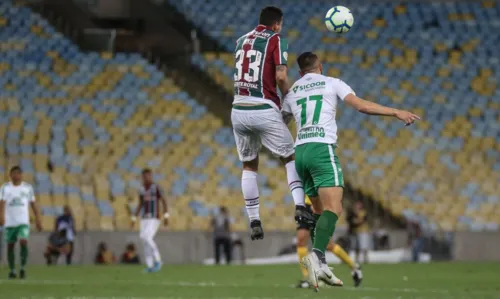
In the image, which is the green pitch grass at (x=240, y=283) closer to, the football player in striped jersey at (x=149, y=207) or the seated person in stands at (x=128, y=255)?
the football player in striped jersey at (x=149, y=207)

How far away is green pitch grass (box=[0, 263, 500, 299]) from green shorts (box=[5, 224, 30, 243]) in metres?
0.65

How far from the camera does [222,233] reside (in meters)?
24.4

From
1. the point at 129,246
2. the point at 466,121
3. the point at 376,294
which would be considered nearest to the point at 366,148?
the point at 466,121

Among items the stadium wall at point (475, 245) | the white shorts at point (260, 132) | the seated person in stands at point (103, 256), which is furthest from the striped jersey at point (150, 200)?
the white shorts at point (260, 132)

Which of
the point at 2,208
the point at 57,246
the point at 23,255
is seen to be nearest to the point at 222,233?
the point at 57,246

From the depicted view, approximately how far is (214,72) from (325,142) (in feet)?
67.3

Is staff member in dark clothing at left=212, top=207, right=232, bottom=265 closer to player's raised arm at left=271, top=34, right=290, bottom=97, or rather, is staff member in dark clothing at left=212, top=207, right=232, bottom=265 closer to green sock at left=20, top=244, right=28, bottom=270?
green sock at left=20, top=244, right=28, bottom=270

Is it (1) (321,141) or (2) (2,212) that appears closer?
(1) (321,141)

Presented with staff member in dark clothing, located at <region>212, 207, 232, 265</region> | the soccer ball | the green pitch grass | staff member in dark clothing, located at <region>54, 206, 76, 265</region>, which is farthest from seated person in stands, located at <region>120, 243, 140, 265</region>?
the soccer ball

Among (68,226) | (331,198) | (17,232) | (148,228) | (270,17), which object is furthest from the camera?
(68,226)

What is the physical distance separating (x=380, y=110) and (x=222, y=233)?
49.0 feet

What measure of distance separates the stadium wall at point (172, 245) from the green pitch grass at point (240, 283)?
2.48 m

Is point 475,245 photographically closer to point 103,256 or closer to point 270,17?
point 103,256

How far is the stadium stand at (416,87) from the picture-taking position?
2752 cm
